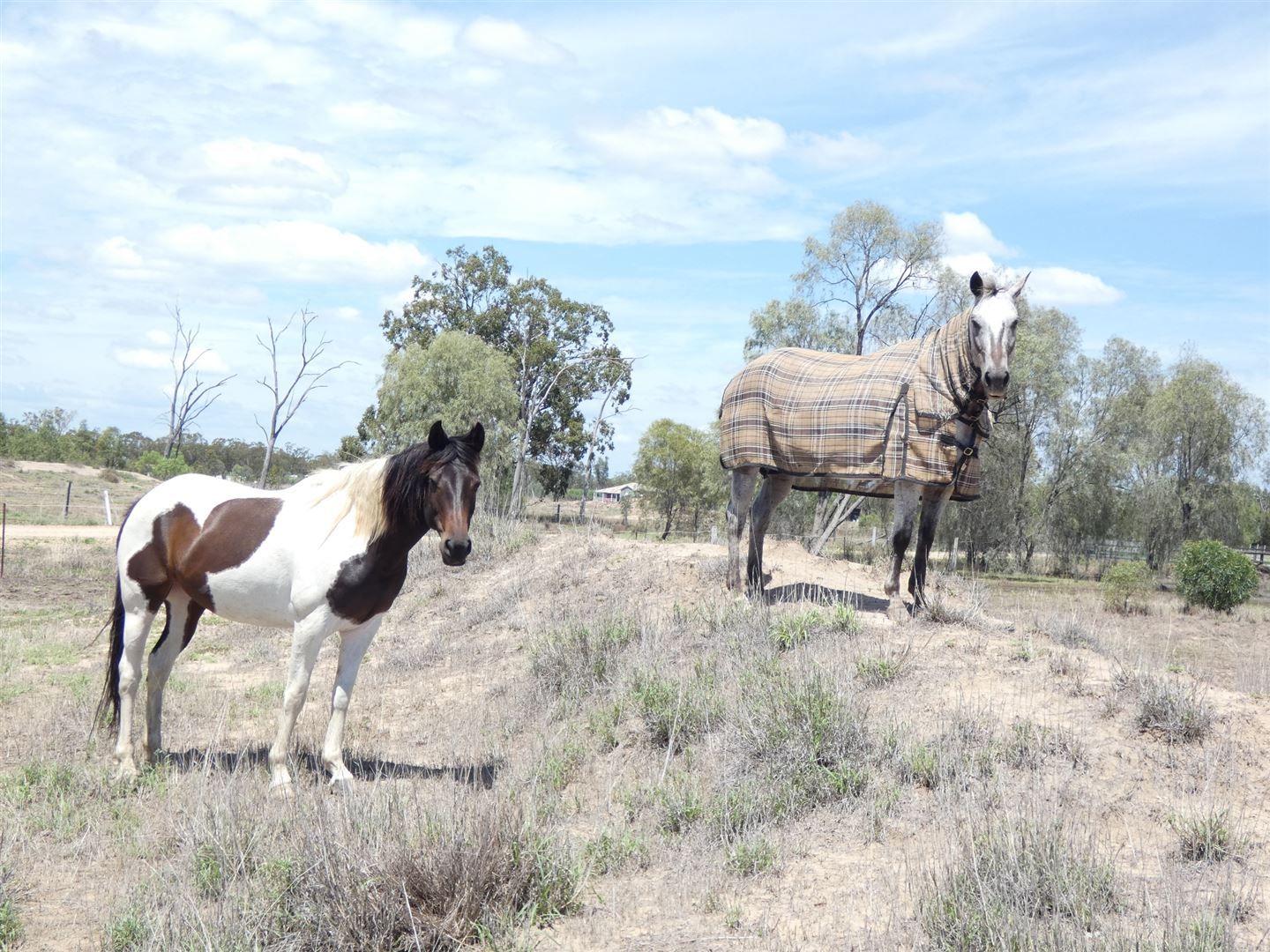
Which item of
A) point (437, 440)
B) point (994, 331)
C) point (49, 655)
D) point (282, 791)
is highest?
point (994, 331)

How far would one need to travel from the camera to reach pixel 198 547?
7.01 metres

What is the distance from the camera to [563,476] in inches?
2253

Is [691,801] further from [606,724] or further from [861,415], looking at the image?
[861,415]

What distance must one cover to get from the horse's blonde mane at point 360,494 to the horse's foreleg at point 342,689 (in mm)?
682

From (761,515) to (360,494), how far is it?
5327 mm

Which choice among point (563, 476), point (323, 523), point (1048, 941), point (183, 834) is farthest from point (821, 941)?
point (563, 476)

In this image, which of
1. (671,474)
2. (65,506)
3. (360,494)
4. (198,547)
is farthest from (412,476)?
(671,474)

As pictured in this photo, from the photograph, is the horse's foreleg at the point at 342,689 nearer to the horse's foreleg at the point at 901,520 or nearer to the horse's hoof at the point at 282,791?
the horse's hoof at the point at 282,791

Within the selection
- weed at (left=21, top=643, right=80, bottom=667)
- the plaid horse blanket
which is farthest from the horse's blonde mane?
weed at (left=21, top=643, right=80, bottom=667)

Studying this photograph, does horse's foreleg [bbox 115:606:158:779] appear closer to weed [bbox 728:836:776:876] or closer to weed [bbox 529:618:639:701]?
weed [bbox 529:618:639:701]

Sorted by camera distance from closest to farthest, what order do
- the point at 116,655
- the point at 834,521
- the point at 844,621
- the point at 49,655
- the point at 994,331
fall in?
the point at 116,655, the point at 994,331, the point at 844,621, the point at 49,655, the point at 834,521

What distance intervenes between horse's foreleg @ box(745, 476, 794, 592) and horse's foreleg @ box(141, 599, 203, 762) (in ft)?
18.1

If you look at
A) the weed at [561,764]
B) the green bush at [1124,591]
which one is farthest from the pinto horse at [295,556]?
the green bush at [1124,591]

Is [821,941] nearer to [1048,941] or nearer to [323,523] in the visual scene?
[1048,941]
